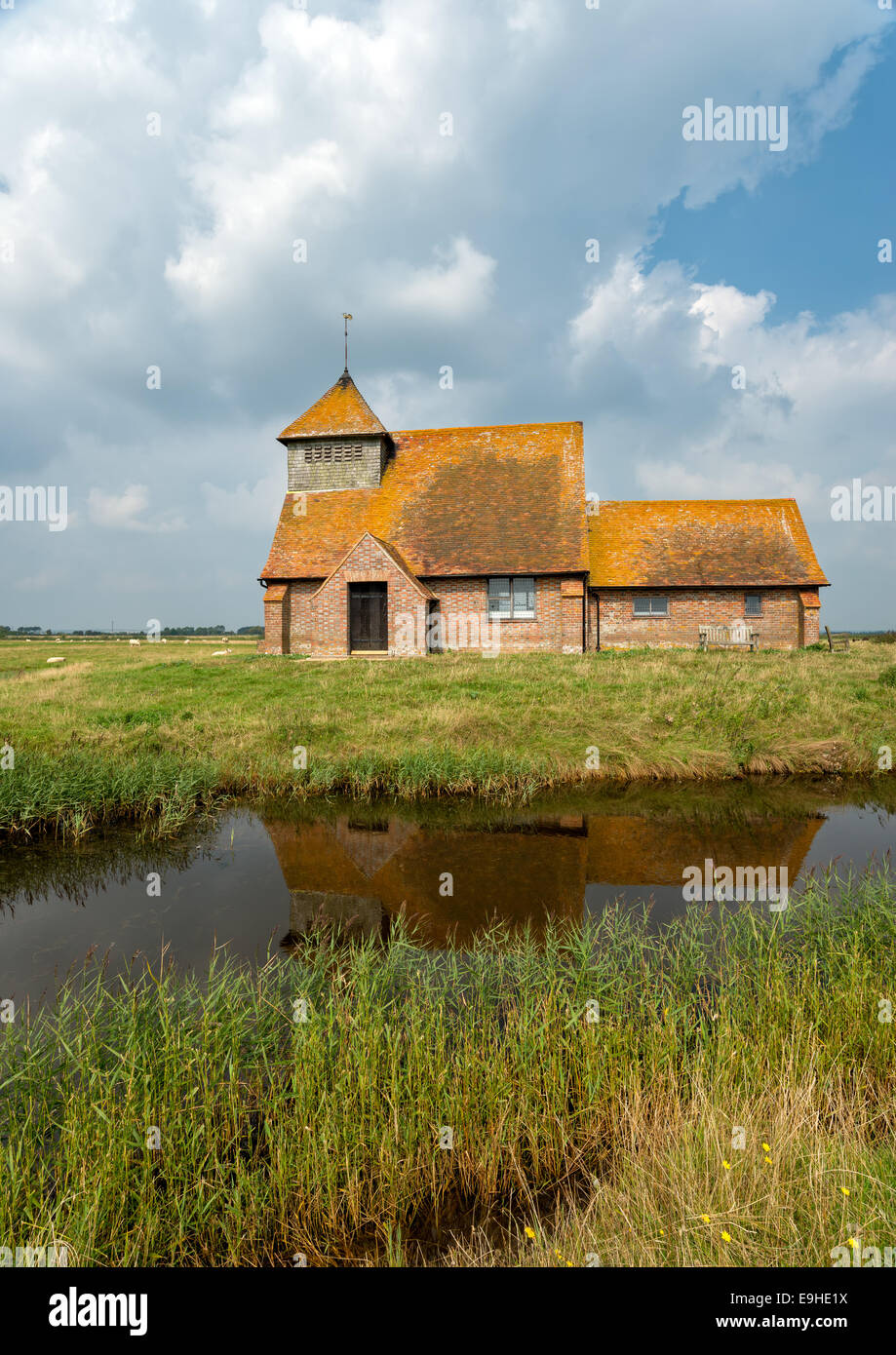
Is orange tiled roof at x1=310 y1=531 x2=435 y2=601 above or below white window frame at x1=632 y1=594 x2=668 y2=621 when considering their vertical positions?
above

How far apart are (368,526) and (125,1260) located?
2569 centimetres

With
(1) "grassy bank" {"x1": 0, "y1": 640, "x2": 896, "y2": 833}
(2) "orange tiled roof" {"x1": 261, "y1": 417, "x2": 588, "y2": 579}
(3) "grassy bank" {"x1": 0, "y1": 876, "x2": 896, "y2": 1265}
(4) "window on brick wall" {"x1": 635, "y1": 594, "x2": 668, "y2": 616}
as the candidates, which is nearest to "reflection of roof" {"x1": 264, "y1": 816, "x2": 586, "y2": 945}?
(1) "grassy bank" {"x1": 0, "y1": 640, "x2": 896, "y2": 833}

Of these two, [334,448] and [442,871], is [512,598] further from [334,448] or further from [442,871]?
[442,871]

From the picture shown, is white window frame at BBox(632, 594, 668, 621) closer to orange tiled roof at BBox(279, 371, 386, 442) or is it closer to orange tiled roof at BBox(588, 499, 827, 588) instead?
orange tiled roof at BBox(588, 499, 827, 588)

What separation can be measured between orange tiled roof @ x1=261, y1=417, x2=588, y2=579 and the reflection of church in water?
633 inches

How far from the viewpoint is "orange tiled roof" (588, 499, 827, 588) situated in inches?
1027

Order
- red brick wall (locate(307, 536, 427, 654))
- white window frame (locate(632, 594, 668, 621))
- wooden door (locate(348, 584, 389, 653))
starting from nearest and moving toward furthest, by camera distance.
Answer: red brick wall (locate(307, 536, 427, 654)) < wooden door (locate(348, 584, 389, 653)) < white window frame (locate(632, 594, 668, 621))

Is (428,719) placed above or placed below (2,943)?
above

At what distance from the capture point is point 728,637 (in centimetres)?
2597

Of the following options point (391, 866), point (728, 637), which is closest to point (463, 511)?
point (728, 637)

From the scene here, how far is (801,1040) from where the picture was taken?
3.78 meters

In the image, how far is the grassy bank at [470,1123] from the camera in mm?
2713
